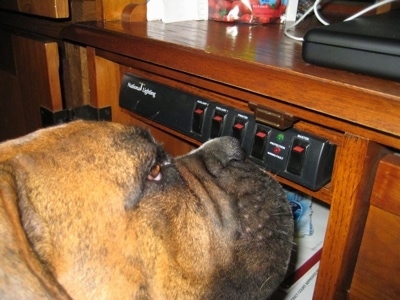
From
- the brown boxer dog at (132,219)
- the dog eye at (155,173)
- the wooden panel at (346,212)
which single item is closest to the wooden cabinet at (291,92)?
the wooden panel at (346,212)

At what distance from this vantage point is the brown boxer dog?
62 cm

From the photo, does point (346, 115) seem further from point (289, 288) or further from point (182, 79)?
point (289, 288)

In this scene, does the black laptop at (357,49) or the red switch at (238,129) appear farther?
the red switch at (238,129)

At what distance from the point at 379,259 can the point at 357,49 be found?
0.37 meters

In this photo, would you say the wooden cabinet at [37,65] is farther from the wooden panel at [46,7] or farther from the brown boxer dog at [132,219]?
the brown boxer dog at [132,219]

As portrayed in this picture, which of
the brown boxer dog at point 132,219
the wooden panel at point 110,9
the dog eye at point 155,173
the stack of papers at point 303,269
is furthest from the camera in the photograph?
the wooden panel at point 110,9

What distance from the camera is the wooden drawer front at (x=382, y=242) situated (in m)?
0.69

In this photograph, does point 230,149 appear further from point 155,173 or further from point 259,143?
point 155,173

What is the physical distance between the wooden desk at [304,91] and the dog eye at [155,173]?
220 millimetres

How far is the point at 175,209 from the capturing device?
772 mm

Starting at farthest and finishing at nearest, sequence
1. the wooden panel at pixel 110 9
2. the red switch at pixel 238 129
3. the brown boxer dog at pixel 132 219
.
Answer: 1. the wooden panel at pixel 110 9
2. the red switch at pixel 238 129
3. the brown boxer dog at pixel 132 219

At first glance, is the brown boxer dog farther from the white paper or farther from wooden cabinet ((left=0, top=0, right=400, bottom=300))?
the white paper

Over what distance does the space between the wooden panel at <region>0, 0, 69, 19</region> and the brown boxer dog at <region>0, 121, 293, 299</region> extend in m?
0.53

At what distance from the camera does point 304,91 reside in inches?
27.4
